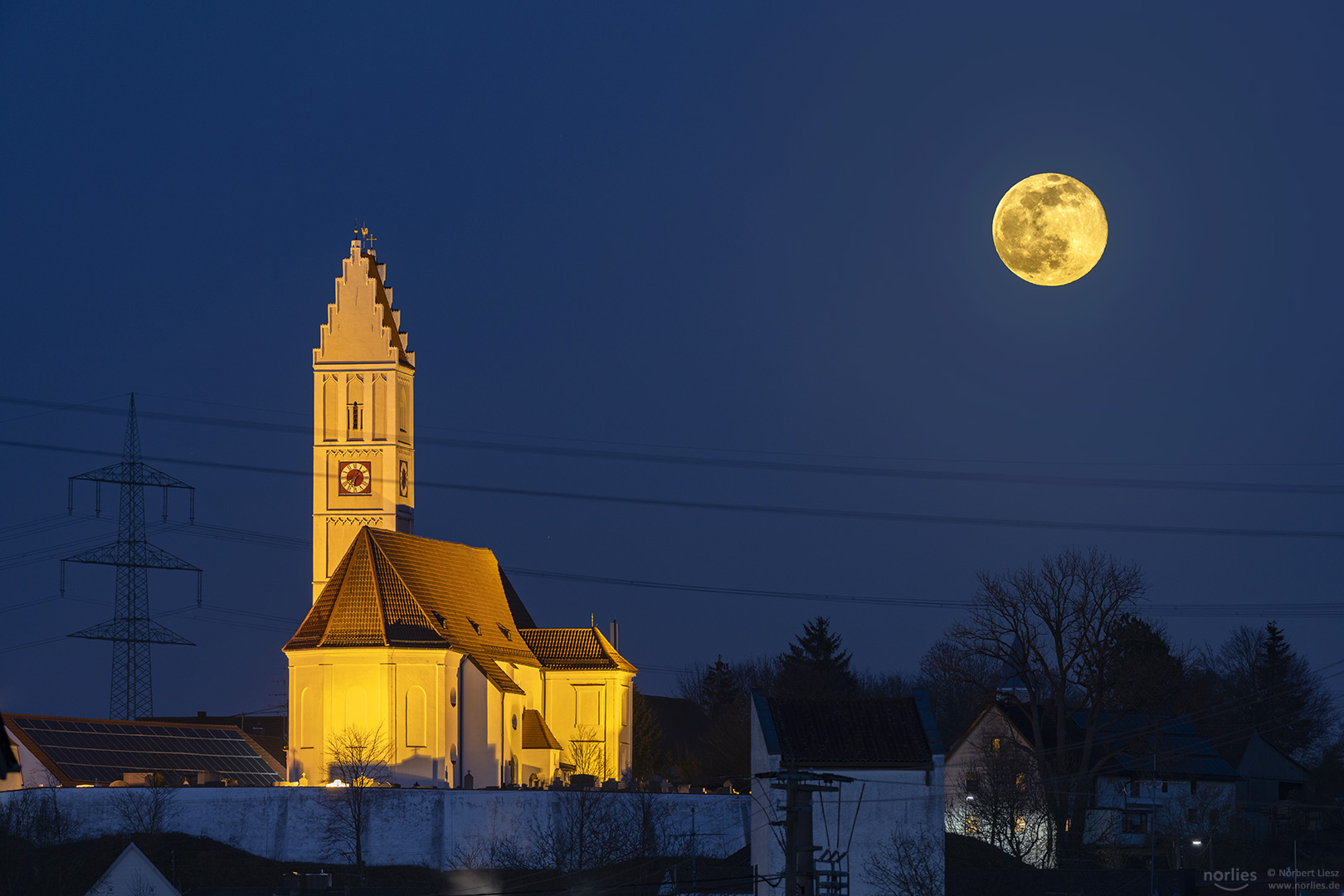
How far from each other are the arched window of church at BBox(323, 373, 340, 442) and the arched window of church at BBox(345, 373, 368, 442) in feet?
1.90

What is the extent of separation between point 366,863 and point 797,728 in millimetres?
16867

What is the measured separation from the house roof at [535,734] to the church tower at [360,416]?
67.3ft

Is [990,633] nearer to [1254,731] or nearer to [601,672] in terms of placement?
[601,672]

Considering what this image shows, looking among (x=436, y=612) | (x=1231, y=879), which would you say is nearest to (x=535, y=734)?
(x=436, y=612)

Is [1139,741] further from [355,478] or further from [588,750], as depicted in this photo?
[355,478]

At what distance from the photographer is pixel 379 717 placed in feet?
253

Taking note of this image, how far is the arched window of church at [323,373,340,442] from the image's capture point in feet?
360

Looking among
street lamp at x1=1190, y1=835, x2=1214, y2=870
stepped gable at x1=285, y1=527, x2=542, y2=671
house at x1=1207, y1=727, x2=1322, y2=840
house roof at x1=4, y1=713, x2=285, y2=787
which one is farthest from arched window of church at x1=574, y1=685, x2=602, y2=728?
house at x1=1207, y1=727, x2=1322, y2=840

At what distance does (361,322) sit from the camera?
11106 centimetres

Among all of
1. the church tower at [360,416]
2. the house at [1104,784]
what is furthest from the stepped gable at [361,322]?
the house at [1104,784]

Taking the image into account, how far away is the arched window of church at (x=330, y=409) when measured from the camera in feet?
360

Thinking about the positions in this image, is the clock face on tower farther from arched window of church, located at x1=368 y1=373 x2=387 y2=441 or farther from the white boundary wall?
the white boundary wall

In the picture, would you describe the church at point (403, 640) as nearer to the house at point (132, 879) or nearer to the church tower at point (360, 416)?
the church tower at point (360, 416)

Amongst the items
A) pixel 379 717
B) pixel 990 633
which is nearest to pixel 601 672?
pixel 379 717
